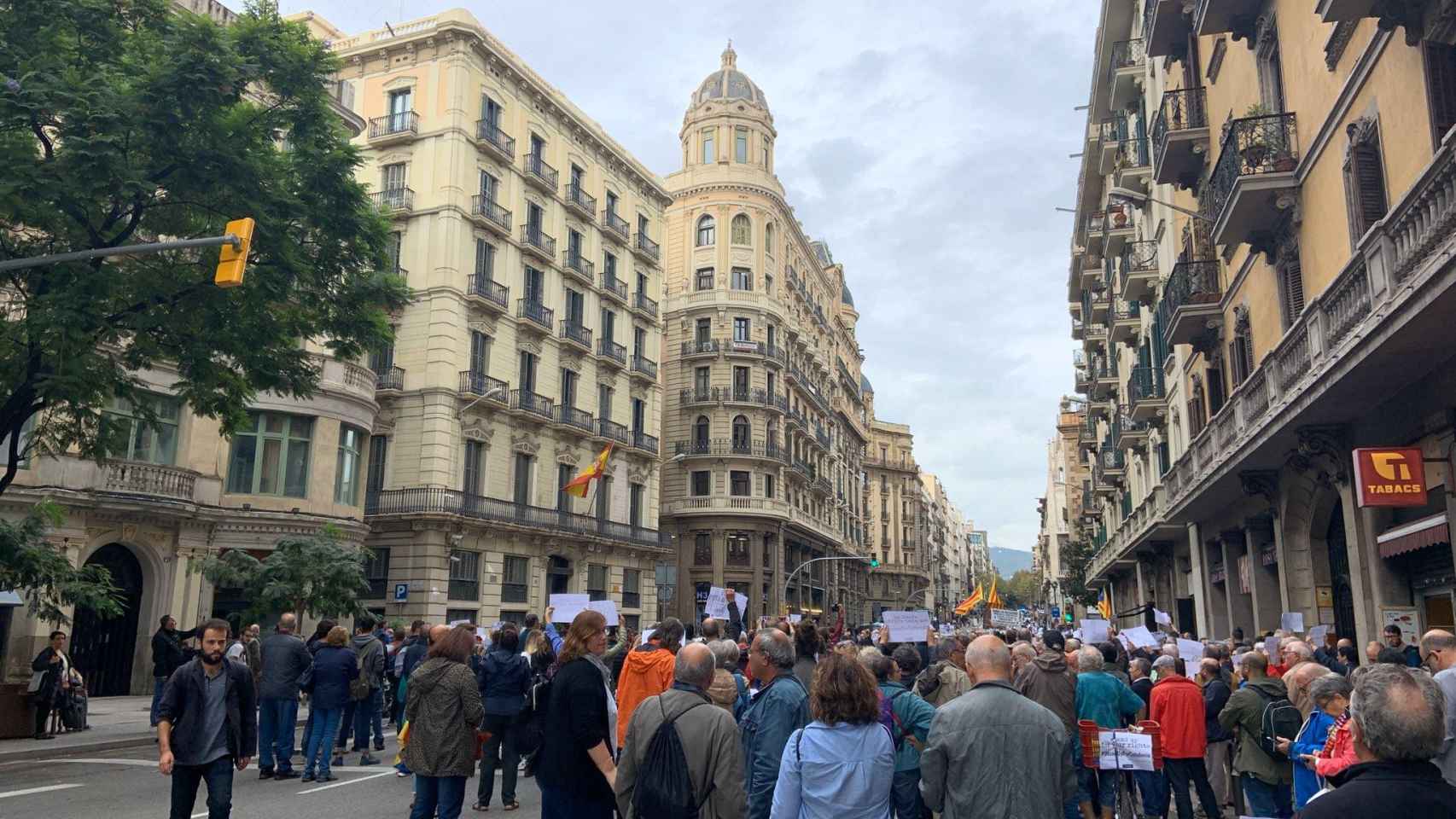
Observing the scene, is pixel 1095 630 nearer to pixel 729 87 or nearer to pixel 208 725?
pixel 208 725

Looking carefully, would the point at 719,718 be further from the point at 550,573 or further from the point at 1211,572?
the point at 550,573

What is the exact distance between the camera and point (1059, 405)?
10519 centimetres

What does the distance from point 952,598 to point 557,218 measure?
429ft

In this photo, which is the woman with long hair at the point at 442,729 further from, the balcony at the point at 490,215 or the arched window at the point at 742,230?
the arched window at the point at 742,230

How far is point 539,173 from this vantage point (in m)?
41.8

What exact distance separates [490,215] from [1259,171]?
92.0 feet

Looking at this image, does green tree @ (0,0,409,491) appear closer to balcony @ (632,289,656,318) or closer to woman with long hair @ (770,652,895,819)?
woman with long hair @ (770,652,895,819)

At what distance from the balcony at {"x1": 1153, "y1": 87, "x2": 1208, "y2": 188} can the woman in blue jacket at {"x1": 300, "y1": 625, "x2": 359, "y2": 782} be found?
18696mm

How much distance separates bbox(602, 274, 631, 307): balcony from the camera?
4609 centimetres

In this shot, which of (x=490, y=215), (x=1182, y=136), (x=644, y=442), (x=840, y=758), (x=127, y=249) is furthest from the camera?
(x=644, y=442)

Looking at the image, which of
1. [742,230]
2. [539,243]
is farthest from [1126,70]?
[742,230]

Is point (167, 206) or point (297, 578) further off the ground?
point (167, 206)

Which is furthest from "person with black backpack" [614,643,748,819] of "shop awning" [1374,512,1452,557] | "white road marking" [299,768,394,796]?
"shop awning" [1374,512,1452,557]

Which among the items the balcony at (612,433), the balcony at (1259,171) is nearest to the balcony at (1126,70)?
the balcony at (1259,171)
